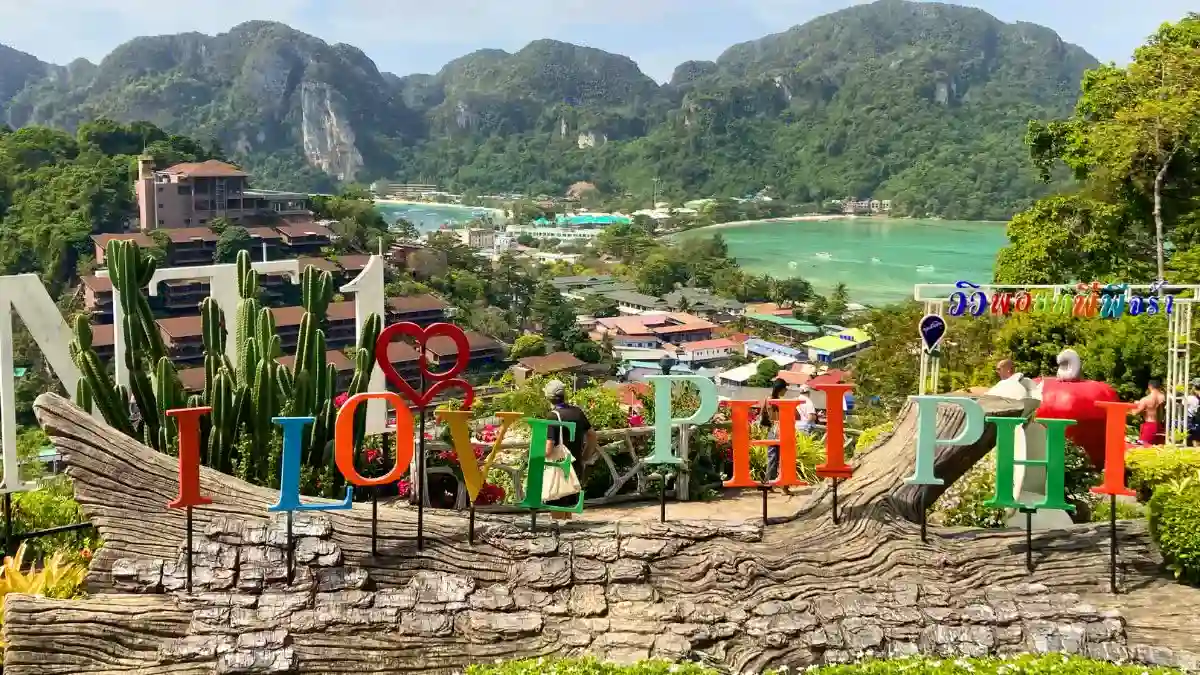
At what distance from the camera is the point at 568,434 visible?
6.17 meters

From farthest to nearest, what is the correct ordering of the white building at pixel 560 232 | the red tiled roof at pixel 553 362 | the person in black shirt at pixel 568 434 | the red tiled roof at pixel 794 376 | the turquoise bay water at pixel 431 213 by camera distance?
the turquoise bay water at pixel 431 213, the white building at pixel 560 232, the red tiled roof at pixel 553 362, the red tiled roof at pixel 794 376, the person in black shirt at pixel 568 434

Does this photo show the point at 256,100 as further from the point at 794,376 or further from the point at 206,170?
the point at 794,376

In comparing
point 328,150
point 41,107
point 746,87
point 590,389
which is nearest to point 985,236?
point 746,87

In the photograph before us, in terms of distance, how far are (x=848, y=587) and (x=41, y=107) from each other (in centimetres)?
16153

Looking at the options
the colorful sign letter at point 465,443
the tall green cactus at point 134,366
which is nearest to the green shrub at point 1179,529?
the colorful sign letter at point 465,443

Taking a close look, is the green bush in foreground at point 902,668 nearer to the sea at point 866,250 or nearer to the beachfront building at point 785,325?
the beachfront building at point 785,325

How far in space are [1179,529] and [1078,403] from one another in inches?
34.3

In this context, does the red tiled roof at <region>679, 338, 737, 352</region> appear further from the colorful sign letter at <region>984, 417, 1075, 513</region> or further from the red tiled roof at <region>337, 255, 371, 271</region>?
the colorful sign letter at <region>984, 417, 1075, 513</region>

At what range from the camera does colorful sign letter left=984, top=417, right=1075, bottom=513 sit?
5.10 m

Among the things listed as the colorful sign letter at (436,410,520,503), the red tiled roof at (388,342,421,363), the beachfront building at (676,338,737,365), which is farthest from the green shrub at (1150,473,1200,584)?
the beachfront building at (676,338,737,365)

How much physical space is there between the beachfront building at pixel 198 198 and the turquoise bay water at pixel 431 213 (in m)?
54.1

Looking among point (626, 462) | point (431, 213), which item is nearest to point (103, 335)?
point (626, 462)

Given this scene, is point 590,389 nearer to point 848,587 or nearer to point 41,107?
point 848,587

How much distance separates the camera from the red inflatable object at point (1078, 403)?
574 centimetres
